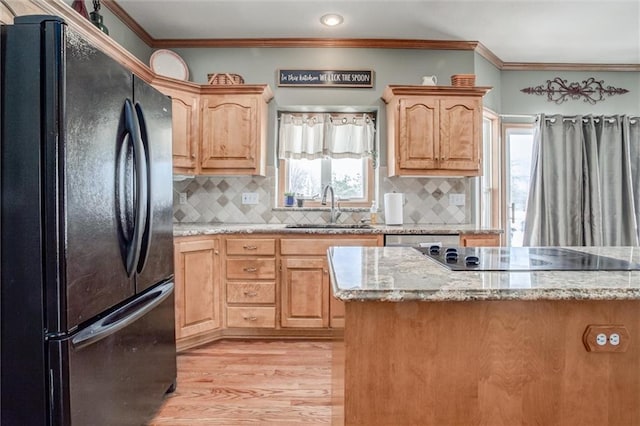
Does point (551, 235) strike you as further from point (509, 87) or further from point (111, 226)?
point (111, 226)

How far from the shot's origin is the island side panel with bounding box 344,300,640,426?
0.97 m

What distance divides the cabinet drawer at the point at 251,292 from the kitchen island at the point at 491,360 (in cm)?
198

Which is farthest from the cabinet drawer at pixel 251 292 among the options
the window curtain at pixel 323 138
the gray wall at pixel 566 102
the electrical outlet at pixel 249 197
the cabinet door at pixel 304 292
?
the gray wall at pixel 566 102

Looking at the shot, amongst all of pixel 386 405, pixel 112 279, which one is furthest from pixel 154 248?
pixel 386 405

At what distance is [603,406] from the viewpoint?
993 mm

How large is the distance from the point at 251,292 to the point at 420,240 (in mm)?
1361

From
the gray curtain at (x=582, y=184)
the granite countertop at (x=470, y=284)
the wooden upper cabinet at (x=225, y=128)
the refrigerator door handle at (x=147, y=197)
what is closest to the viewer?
the granite countertop at (x=470, y=284)

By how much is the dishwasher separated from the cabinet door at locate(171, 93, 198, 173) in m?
1.72

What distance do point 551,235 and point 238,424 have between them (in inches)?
136

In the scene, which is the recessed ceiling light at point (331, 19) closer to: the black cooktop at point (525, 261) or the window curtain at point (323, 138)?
the window curtain at point (323, 138)


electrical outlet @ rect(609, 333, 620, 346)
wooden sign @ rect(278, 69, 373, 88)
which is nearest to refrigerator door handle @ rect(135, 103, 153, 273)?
electrical outlet @ rect(609, 333, 620, 346)

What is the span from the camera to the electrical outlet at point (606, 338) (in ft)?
3.20

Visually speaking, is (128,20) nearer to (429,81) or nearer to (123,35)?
(123,35)

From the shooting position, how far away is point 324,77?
348 centimetres
